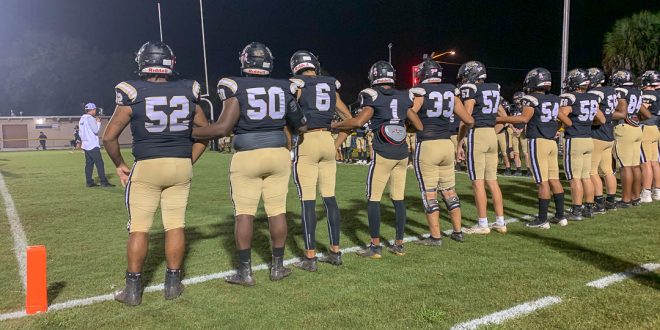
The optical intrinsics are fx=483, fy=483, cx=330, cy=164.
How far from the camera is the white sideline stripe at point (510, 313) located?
377 cm

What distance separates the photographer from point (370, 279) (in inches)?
198

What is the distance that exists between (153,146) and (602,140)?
768 cm

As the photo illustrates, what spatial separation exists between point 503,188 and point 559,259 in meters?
6.48

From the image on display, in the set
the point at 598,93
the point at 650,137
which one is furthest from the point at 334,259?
the point at 650,137

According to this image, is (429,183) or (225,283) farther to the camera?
(429,183)

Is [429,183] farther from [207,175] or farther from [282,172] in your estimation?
[207,175]

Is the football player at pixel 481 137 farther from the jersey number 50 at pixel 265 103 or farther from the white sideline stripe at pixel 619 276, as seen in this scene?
the jersey number 50 at pixel 265 103

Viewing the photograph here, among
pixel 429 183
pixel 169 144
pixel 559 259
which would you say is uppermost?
pixel 169 144

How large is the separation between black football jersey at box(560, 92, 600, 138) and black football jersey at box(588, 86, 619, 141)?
22 cm

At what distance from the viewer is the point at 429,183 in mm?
6508

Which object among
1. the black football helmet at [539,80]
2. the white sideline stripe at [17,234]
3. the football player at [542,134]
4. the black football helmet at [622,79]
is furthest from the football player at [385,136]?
the black football helmet at [622,79]

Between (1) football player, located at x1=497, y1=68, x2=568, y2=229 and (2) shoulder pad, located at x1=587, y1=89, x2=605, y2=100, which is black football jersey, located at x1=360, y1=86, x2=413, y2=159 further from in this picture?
(2) shoulder pad, located at x1=587, y1=89, x2=605, y2=100

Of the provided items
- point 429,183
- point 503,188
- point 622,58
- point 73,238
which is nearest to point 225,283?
point 429,183

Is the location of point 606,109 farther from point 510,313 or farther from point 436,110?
point 510,313
